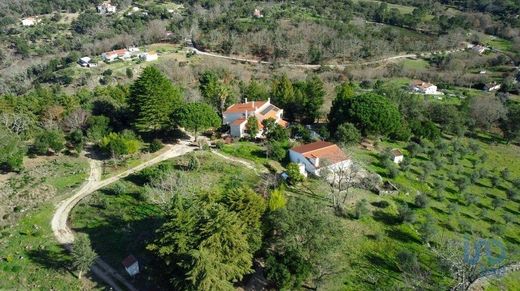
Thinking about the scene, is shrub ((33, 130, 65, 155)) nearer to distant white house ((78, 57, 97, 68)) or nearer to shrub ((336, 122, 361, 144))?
shrub ((336, 122, 361, 144))

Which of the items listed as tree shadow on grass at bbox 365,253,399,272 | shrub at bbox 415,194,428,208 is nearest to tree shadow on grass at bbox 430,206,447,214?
shrub at bbox 415,194,428,208

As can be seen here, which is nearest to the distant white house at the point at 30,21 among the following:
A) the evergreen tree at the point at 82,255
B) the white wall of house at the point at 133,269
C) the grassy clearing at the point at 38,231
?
the grassy clearing at the point at 38,231

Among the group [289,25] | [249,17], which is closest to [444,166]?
[289,25]

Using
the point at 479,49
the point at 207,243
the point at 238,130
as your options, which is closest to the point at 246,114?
the point at 238,130

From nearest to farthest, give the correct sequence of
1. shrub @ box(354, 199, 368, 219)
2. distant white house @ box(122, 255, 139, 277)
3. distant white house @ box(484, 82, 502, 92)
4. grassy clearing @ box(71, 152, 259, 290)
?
distant white house @ box(122, 255, 139, 277)
grassy clearing @ box(71, 152, 259, 290)
shrub @ box(354, 199, 368, 219)
distant white house @ box(484, 82, 502, 92)

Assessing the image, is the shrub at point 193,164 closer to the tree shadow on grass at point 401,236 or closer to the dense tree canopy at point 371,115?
the tree shadow on grass at point 401,236

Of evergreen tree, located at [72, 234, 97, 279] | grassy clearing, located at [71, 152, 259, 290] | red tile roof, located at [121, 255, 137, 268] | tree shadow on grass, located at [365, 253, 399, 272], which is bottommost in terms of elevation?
tree shadow on grass, located at [365, 253, 399, 272]

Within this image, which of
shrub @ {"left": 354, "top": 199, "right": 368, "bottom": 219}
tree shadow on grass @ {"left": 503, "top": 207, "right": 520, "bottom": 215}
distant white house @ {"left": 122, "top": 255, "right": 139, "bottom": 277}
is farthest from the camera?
tree shadow on grass @ {"left": 503, "top": 207, "right": 520, "bottom": 215}

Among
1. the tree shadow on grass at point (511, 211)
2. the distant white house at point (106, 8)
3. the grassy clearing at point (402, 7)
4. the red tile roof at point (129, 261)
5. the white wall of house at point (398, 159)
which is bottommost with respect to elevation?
the distant white house at point (106, 8)
